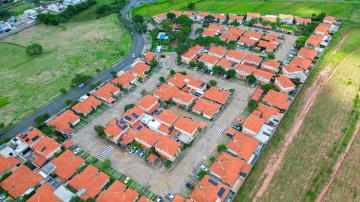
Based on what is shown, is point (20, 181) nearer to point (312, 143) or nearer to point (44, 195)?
point (44, 195)

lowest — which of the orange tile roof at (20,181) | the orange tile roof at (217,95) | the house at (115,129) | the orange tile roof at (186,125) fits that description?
the orange tile roof at (20,181)

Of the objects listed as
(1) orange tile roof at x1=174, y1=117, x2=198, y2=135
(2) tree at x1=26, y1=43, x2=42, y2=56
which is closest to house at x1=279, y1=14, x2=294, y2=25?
(1) orange tile roof at x1=174, y1=117, x2=198, y2=135

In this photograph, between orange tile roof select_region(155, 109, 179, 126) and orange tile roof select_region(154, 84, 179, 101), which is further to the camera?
orange tile roof select_region(154, 84, 179, 101)

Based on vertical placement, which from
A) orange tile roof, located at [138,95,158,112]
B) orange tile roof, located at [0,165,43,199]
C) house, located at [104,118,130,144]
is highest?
orange tile roof, located at [138,95,158,112]

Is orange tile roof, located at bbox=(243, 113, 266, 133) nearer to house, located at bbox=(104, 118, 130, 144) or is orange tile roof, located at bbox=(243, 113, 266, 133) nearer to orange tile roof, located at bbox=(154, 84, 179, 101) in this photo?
orange tile roof, located at bbox=(154, 84, 179, 101)

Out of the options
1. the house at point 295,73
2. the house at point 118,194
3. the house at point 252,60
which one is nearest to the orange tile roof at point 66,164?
the house at point 118,194

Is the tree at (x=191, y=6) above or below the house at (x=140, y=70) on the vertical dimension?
above

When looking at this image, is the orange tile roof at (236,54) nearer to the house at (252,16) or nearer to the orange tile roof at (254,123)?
the orange tile roof at (254,123)
